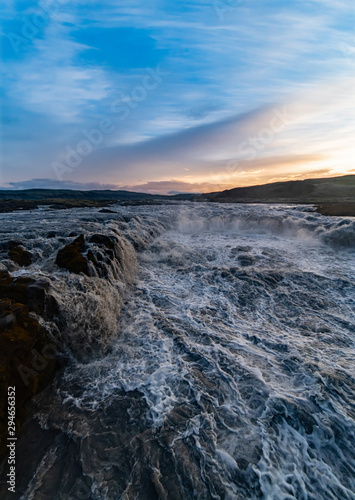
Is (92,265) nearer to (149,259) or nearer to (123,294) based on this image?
(123,294)

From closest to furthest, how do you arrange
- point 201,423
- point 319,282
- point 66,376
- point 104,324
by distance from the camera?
point 201,423 → point 66,376 → point 104,324 → point 319,282

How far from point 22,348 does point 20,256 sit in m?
6.50

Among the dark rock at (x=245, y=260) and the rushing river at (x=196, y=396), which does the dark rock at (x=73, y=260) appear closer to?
the rushing river at (x=196, y=396)

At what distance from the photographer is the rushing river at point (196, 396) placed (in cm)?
362

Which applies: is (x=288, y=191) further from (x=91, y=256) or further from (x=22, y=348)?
(x=22, y=348)

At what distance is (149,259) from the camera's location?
50.3 feet

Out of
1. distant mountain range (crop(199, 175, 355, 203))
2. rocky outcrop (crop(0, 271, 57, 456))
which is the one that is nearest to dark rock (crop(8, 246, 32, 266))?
rocky outcrop (crop(0, 271, 57, 456))

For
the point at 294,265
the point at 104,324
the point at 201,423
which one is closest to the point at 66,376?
the point at 104,324

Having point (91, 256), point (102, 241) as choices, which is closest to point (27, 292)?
point (91, 256)

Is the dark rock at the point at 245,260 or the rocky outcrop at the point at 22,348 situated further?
the dark rock at the point at 245,260

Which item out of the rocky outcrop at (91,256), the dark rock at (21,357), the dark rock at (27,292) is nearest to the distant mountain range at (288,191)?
the rocky outcrop at (91,256)

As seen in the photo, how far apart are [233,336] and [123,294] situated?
4939 millimetres

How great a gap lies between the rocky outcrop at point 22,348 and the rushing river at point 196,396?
38cm

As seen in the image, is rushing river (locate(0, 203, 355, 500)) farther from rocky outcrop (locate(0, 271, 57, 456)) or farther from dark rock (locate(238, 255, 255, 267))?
dark rock (locate(238, 255, 255, 267))
